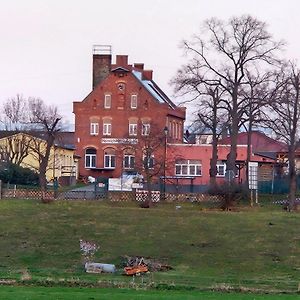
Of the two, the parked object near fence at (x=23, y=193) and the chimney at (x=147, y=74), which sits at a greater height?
the chimney at (x=147, y=74)

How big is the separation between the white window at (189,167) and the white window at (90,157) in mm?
11094

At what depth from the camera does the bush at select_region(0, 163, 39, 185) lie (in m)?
78.6

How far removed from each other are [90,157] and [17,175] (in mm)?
21801

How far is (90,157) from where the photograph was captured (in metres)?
101

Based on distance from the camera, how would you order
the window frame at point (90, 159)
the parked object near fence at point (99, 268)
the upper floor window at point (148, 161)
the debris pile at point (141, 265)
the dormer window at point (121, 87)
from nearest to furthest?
the debris pile at point (141, 265) → the parked object near fence at point (99, 268) → the upper floor window at point (148, 161) → the dormer window at point (121, 87) → the window frame at point (90, 159)

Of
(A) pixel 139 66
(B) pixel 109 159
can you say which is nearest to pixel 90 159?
(B) pixel 109 159

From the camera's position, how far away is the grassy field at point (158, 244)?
2948 centimetres

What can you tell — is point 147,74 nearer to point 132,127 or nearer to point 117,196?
point 132,127

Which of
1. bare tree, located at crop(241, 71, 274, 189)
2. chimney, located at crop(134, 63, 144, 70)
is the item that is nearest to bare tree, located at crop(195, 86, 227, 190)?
bare tree, located at crop(241, 71, 274, 189)

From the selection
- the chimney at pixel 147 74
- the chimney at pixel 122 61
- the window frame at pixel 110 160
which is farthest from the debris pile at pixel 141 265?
the chimney at pixel 147 74

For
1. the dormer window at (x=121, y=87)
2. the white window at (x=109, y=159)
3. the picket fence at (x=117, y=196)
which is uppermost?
the dormer window at (x=121, y=87)

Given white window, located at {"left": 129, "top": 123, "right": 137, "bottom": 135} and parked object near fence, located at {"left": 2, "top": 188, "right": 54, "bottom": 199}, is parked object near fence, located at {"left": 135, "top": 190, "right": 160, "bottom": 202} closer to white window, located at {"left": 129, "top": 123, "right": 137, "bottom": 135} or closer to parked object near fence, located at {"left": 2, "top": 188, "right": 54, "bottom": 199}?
parked object near fence, located at {"left": 2, "top": 188, "right": 54, "bottom": 199}

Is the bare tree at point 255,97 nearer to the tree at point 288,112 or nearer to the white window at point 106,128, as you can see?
the tree at point 288,112

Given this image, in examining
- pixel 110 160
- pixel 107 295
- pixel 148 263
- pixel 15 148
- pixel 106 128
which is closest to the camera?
pixel 107 295
